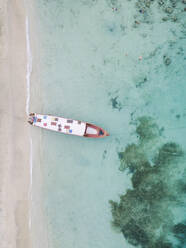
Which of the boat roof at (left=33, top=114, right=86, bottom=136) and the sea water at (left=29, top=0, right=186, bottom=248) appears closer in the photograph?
the boat roof at (left=33, top=114, right=86, bottom=136)

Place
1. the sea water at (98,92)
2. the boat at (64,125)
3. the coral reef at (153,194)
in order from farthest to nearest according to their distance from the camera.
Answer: the sea water at (98,92), the coral reef at (153,194), the boat at (64,125)

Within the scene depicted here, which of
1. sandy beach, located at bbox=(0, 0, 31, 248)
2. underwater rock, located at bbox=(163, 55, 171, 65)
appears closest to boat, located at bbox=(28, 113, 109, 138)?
sandy beach, located at bbox=(0, 0, 31, 248)

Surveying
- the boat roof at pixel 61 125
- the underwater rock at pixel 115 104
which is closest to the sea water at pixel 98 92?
the underwater rock at pixel 115 104

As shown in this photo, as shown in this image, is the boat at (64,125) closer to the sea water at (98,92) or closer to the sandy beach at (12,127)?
the sea water at (98,92)

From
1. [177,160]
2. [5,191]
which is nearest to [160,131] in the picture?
[177,160]

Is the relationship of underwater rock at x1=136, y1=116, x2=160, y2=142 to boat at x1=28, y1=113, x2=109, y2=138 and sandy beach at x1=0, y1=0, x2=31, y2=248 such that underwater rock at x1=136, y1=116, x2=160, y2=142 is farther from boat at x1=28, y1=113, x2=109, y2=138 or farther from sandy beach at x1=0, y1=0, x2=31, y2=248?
sandy beach at x1=0, y1=0, x2=31, y2=248

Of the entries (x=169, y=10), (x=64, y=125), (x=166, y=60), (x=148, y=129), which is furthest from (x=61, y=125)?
(x=169, y=10)
